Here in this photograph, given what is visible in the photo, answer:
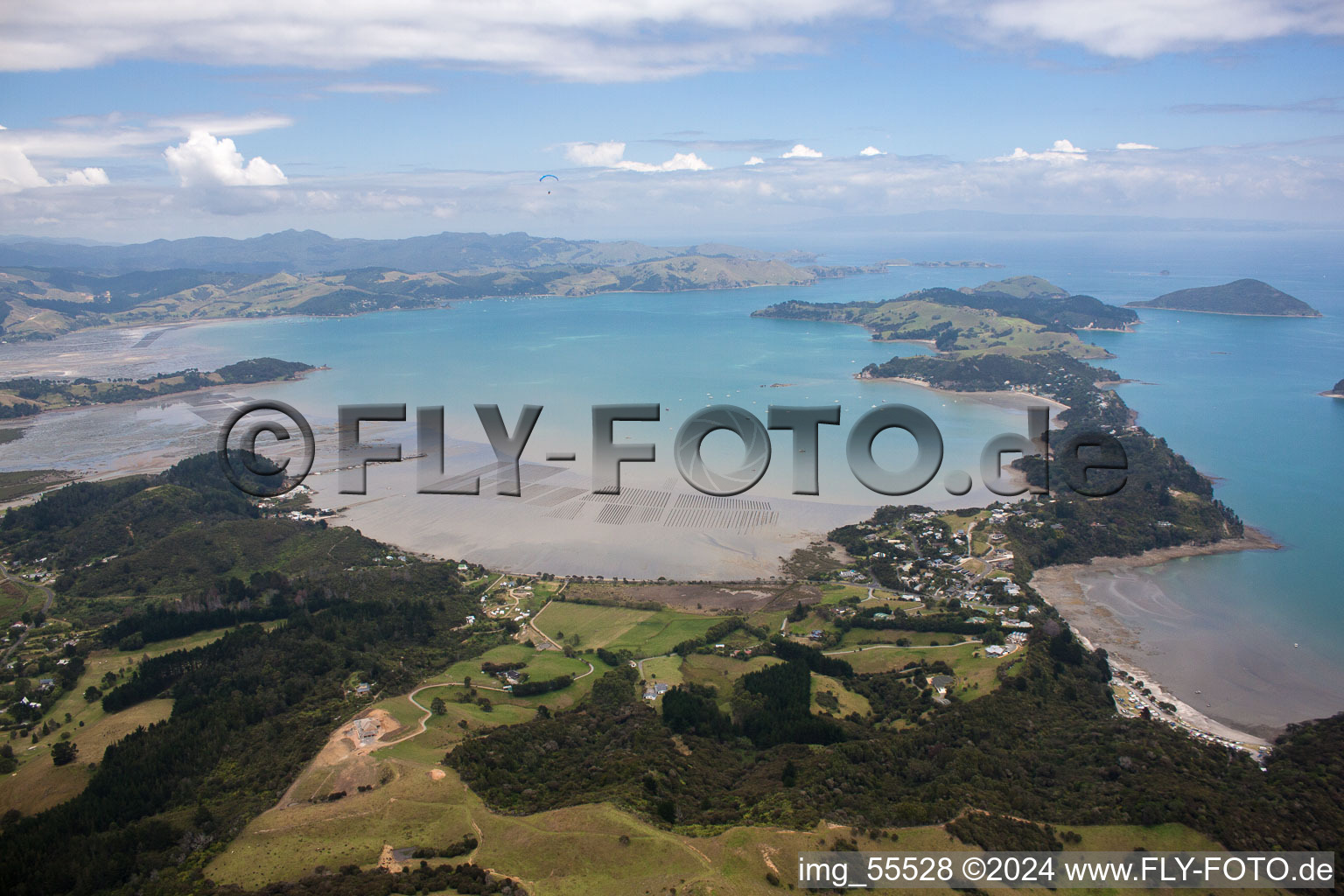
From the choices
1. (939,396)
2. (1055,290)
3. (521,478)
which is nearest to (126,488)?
(521,478)

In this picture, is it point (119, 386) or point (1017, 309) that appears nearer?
point (119, 386)

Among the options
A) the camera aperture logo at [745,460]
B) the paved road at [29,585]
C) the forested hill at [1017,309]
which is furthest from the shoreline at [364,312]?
the paved road at [29,585]

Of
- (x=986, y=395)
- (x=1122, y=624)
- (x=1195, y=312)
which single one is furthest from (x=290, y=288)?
(x=1122, y=624)

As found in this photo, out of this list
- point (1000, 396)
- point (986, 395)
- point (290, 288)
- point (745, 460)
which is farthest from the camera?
point (290, 288)

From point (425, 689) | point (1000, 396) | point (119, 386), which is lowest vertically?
point (425, 689)

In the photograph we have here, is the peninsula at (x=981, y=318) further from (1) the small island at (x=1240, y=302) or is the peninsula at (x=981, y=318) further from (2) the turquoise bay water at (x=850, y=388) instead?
(1) the small island at (x=1240, y=302)

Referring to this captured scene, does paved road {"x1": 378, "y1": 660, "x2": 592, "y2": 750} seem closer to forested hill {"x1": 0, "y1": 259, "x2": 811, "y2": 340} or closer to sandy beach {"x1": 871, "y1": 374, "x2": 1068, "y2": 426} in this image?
sandy beach {"x1": 871, "y1": 374, "x2": 1068, "y2": 426}

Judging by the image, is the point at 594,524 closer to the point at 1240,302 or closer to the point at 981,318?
the point at 981,318
